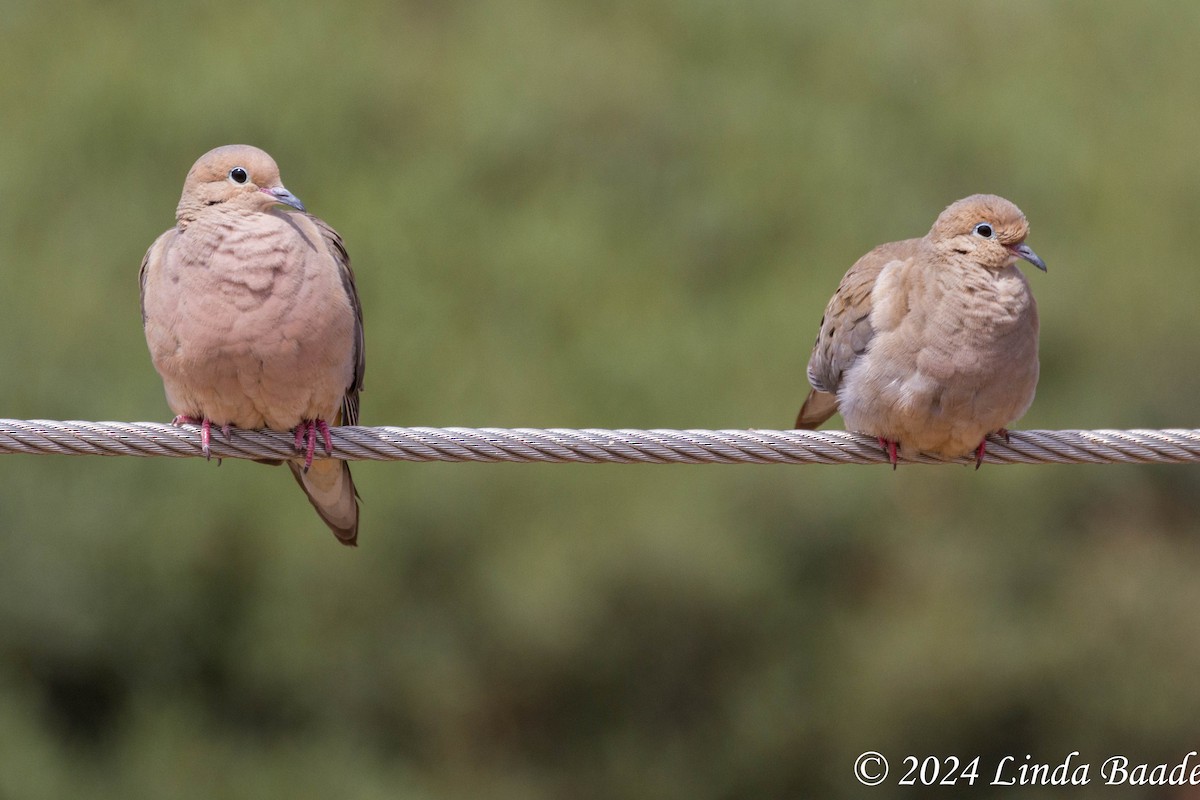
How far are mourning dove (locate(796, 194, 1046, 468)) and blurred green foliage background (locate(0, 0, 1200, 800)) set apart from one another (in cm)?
453

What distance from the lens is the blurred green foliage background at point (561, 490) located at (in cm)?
823

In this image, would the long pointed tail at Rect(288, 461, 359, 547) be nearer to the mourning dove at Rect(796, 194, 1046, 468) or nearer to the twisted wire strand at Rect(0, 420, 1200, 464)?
the twisted wire strand at Rect(0, 420, 1200, 464)

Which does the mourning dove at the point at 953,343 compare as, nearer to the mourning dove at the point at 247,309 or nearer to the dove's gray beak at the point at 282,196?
the mourning dove at the point at 247,309

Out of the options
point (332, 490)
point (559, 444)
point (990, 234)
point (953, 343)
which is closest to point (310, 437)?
point (332, 490)

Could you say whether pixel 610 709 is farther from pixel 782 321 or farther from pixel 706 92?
pixel 706 92

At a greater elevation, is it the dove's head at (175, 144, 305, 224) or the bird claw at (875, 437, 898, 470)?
the dove's head at (175, 144, 305, 224)

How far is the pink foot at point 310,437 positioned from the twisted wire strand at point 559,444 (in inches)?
7.1

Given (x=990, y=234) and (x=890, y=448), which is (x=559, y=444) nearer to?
(x=890, y=448)

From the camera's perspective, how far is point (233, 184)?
3.89 m

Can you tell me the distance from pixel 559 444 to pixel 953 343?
44.4 inches

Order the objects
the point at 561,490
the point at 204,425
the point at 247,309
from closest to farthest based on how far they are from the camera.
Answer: the point at 247,309, the point at 204,425, the point at 561,490

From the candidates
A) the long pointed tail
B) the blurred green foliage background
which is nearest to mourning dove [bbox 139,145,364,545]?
the long pointed tail

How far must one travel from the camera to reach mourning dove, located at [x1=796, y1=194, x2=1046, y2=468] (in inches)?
149

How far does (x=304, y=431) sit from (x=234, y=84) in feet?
19.6
